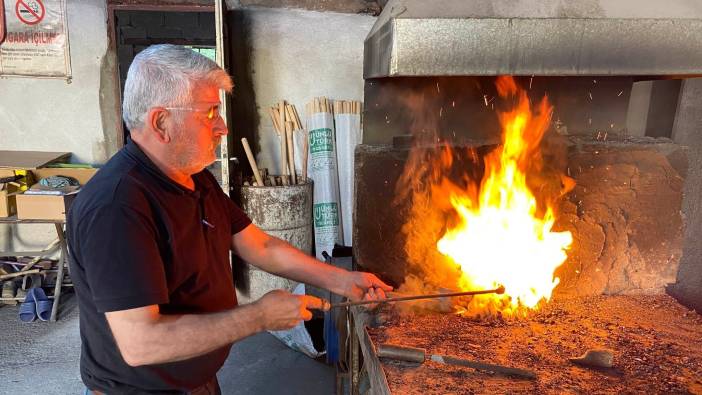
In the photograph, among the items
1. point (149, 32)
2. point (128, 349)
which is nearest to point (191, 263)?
point (128, 349)

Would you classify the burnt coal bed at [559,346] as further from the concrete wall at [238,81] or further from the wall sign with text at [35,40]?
the wall sign with text at [35,40]

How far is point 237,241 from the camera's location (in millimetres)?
2248

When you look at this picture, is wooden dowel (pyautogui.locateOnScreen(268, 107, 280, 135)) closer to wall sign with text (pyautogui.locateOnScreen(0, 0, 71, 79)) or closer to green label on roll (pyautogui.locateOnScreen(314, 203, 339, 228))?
green label on roll (pyautogui.locateOnScreen(314, 203, 339, 228))

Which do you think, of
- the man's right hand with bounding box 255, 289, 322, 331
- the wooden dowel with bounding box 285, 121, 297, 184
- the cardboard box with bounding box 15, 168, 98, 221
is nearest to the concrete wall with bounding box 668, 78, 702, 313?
the man's right hand with bounding box 255, 289, 322, 331

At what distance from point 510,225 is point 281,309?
1.49 m

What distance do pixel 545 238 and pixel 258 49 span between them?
332 cm

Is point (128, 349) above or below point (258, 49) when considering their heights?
below

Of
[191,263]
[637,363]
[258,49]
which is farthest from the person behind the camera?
[258,49]

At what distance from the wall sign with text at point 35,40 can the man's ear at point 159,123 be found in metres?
3.94

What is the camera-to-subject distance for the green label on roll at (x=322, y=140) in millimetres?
4652

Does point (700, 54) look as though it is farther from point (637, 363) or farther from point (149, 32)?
point (149, 32)

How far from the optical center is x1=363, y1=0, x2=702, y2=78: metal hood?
1.94 metres

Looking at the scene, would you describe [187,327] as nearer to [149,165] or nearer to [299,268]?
[149,165]

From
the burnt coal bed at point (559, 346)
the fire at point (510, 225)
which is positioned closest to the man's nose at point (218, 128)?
the burnt coal bed at point (559, 346)
